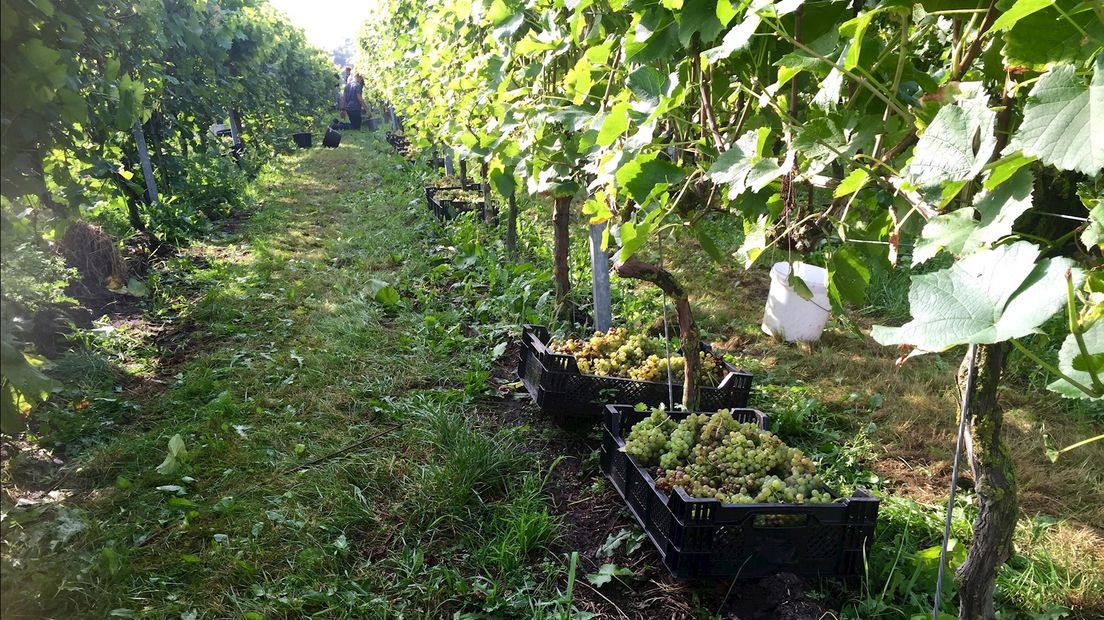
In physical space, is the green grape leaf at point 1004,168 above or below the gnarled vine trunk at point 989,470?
above

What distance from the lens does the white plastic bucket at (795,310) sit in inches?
148

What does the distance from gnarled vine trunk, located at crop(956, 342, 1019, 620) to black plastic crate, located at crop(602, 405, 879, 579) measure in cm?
61

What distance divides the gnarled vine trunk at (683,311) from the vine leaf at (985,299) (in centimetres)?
167

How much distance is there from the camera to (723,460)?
2117 millimetres

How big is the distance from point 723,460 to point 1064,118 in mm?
1572

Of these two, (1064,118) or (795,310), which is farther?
(795,310)

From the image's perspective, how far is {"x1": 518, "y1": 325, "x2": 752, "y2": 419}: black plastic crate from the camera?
2768 millimetres

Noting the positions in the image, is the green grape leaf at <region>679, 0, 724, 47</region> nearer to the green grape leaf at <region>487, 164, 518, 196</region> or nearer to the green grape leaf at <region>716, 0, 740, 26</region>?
the green grape leaf at <region>716, 0, 740, 26</region>

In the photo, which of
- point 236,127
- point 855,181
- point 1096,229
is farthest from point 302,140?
point 1096,229

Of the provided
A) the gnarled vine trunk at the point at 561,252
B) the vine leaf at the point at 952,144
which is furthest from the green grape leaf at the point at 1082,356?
the gnarled vine trunk at the point at 561,252

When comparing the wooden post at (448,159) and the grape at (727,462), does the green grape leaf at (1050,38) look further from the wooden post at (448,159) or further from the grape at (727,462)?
the wooden post at (448,159)

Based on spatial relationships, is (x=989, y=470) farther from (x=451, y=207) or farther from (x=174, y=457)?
(x=451, y=207)

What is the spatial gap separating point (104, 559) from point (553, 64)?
2419 mm

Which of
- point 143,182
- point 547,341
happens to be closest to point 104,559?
point 547,341
